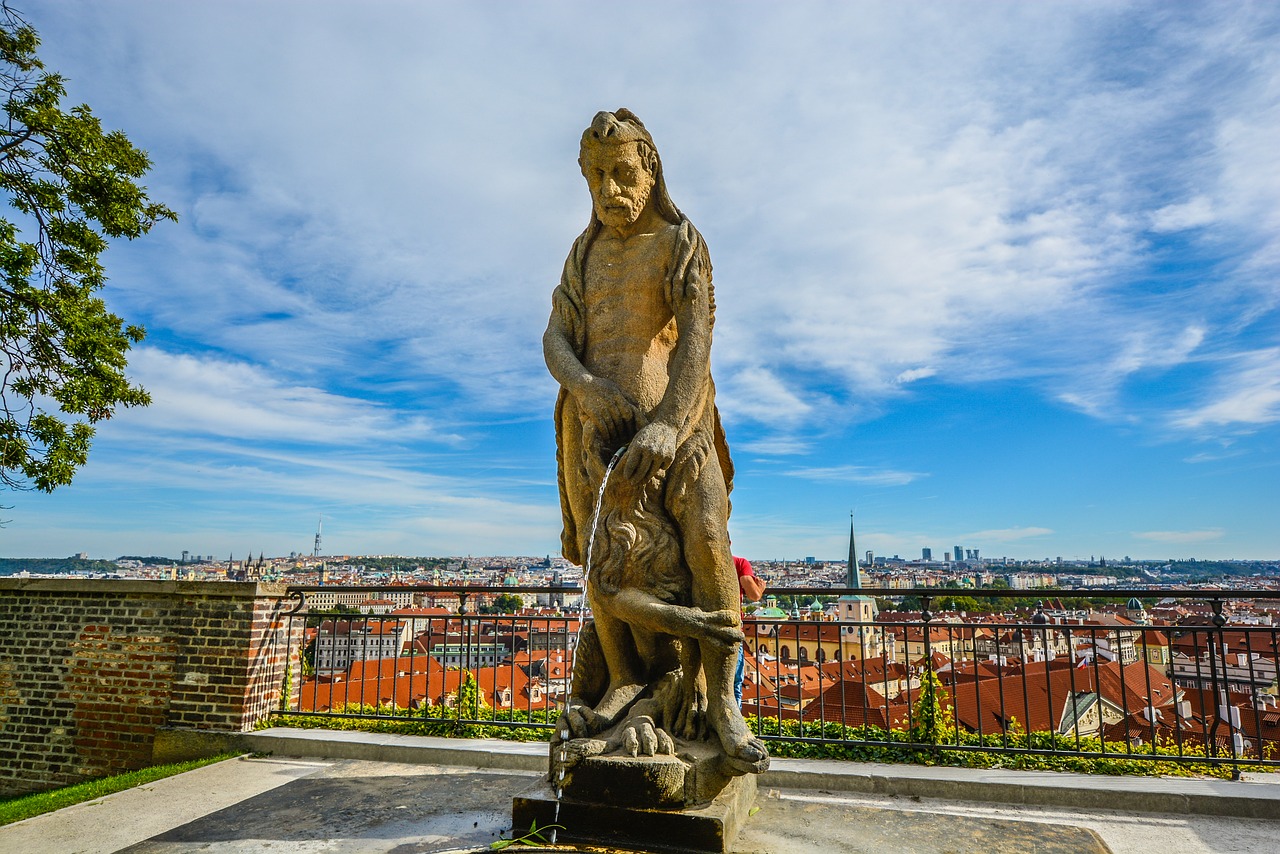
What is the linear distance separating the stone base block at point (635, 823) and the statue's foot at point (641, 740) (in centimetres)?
19

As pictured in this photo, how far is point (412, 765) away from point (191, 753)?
2069 millimetres

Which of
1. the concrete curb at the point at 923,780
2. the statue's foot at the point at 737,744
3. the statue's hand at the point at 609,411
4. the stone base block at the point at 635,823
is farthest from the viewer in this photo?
the concrete curb at the point at 923,780

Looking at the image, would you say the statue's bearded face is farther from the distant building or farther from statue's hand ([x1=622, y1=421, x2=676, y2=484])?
the distant building

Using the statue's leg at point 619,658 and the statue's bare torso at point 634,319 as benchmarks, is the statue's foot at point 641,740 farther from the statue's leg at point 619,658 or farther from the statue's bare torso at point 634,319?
the statue's bare torso at point 634,319

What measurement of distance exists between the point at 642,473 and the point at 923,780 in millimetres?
3041

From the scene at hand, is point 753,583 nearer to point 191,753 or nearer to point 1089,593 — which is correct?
point 1089,593

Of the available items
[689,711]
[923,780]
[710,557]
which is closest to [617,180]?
[710,557]

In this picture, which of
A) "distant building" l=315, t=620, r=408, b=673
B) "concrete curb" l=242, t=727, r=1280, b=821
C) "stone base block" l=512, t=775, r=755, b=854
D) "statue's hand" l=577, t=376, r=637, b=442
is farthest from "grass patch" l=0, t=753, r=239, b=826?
"statue's hand" l=577, t=376, r=637, b=442

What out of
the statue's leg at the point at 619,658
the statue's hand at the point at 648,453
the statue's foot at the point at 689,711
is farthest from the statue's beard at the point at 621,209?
the statue's foot at the point at 689,711

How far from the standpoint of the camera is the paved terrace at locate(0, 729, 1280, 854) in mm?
2867

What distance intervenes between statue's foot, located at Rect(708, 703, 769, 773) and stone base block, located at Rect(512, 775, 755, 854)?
0.53ft

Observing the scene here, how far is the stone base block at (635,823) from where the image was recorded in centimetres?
252

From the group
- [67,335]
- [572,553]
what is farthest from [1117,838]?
[67,335]

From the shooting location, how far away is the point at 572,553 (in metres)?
3.40
